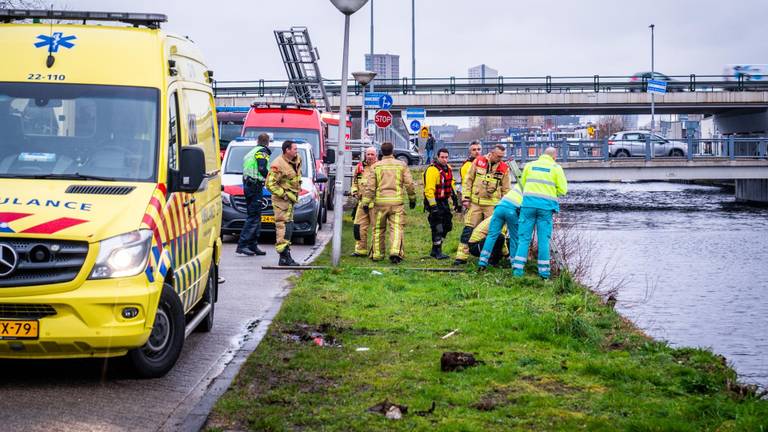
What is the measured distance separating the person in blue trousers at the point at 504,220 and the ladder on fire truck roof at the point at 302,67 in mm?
18848

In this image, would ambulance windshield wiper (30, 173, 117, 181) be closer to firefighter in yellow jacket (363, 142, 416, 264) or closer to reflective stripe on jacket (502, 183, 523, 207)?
reflective stripe on jacket (502, 183, 523, 207)

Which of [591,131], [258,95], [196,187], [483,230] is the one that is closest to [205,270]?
[196,187]

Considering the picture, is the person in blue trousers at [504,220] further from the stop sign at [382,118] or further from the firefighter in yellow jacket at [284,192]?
the stop sign at [382,118]

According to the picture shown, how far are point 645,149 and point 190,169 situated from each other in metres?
40.7

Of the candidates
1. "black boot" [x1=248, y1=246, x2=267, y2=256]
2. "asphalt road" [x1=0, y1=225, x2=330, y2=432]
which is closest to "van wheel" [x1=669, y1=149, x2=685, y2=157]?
"black boot" [x1=248, y1=246, x2=267, y2=256]

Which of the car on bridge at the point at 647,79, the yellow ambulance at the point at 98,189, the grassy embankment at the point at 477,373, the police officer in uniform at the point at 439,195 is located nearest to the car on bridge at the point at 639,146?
the car on bridge at the point at 647,79

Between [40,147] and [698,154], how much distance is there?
141 feet

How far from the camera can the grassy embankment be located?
270 inches

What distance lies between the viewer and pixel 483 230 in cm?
1625

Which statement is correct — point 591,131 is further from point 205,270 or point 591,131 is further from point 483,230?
point 205,270

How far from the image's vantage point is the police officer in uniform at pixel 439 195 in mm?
17359

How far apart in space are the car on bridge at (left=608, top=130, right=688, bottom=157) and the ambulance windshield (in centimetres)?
4254

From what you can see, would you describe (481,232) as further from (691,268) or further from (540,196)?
(691,268)

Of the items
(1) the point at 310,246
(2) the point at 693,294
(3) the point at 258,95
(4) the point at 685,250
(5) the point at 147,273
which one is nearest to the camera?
(5) the point at 147,273
